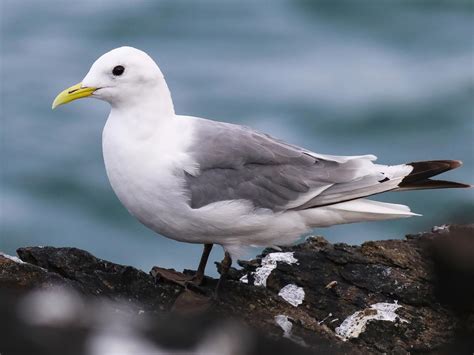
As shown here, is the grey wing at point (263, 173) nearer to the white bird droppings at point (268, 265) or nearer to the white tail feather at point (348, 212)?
the white tail feather at point (348, 212)

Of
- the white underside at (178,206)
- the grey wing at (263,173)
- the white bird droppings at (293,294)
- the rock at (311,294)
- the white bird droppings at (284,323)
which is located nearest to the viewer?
the rock at (311,294)

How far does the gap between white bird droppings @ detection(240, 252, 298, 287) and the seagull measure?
0.07 m

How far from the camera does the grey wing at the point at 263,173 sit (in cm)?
645

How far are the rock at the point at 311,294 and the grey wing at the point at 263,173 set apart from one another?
0.33m

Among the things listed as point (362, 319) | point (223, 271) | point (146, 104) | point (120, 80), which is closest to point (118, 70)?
point (120, 80)

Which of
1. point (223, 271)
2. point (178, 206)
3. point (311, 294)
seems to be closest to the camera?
point (311, 294)

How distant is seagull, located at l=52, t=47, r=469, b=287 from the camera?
20.7ft

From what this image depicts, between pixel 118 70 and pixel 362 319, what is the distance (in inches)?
80.7

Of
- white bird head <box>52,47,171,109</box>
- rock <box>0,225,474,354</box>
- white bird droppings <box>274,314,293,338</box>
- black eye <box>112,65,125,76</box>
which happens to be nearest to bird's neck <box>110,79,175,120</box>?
white bird head <box>52,47,171,109</box>

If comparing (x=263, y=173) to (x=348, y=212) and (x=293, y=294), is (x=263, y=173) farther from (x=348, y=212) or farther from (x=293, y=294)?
(x=293, y=294)

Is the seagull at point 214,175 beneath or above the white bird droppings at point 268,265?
above

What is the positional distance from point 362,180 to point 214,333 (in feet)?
8.16

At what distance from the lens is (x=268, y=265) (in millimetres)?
6461

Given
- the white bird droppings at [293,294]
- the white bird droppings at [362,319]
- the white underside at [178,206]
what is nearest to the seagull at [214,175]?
the white underside at [178,206]
